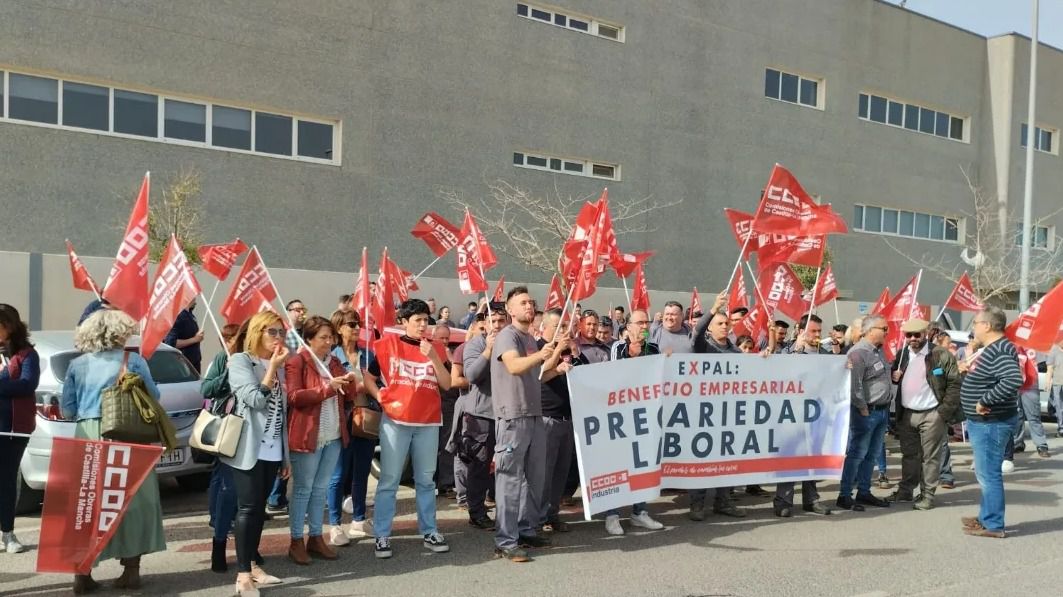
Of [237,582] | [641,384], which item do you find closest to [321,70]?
[641,384]

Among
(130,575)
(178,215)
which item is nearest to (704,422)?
(130,575)

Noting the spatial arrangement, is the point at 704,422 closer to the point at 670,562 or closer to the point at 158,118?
the point at 670,562

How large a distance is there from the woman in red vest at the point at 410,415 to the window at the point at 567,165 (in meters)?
17.5

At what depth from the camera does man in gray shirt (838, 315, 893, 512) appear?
9.16m

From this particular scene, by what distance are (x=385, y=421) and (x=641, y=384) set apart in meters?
2.14

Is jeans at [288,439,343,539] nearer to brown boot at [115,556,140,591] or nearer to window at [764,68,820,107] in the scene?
brown boot at [115,556,140,591]

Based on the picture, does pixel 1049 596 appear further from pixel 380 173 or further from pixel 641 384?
pixel 380 173

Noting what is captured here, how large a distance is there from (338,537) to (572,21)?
20.1 meters

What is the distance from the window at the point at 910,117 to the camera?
1278 inches

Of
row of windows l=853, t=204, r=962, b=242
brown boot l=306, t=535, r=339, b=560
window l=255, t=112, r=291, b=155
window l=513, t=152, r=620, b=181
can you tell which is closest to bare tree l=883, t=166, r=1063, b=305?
row of windows l=853, t=204, r=962, b=242

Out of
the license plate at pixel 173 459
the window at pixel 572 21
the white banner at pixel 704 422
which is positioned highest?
the window at pixel 572 21

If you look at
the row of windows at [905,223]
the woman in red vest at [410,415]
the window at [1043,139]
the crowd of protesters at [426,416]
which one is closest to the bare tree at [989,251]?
the row of windows at [905,223]

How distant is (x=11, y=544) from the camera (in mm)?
6934

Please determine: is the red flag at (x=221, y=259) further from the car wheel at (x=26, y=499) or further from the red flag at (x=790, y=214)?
the red flag at (x=790, y=214)
